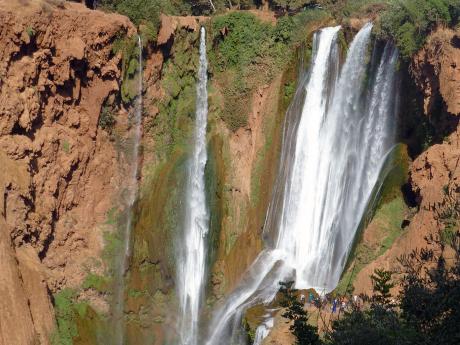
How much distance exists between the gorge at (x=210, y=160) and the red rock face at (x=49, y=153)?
64mm

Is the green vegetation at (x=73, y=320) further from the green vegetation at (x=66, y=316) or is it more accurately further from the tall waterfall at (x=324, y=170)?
the tall waterfall at (x=324, y=170)

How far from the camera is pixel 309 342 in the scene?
1518 cm

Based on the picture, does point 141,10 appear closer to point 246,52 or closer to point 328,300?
point 246,52

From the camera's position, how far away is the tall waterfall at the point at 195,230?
28.0 meters

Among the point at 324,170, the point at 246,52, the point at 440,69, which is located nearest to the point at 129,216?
the point at 324,170

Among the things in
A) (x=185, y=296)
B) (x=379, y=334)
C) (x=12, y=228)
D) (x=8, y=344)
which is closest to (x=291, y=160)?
(x=185, y=296)

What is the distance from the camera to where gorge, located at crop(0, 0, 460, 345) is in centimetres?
2406

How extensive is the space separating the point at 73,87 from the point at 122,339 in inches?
385

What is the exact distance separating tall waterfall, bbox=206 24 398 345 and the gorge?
0.06 m

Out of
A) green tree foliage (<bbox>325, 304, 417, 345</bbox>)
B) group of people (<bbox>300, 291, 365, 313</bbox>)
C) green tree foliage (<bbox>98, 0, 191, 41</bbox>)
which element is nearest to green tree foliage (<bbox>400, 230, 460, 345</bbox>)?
green tree foliage (<bbox>325, 304, 417, 345</bbox>)

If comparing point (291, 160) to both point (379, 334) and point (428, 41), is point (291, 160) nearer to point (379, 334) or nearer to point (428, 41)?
point (428, 41)

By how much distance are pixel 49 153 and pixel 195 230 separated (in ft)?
23.3

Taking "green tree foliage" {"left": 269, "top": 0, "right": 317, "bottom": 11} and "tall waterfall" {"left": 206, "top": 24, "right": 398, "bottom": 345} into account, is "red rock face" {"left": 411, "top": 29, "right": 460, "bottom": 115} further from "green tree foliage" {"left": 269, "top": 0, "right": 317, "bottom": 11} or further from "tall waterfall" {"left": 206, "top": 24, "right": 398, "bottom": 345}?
"green tree foliage" {"left": 269, "top": 0, "right": 317, "bottom": 11}

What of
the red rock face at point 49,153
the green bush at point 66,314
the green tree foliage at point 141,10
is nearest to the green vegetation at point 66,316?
the green bush at point 66,314
